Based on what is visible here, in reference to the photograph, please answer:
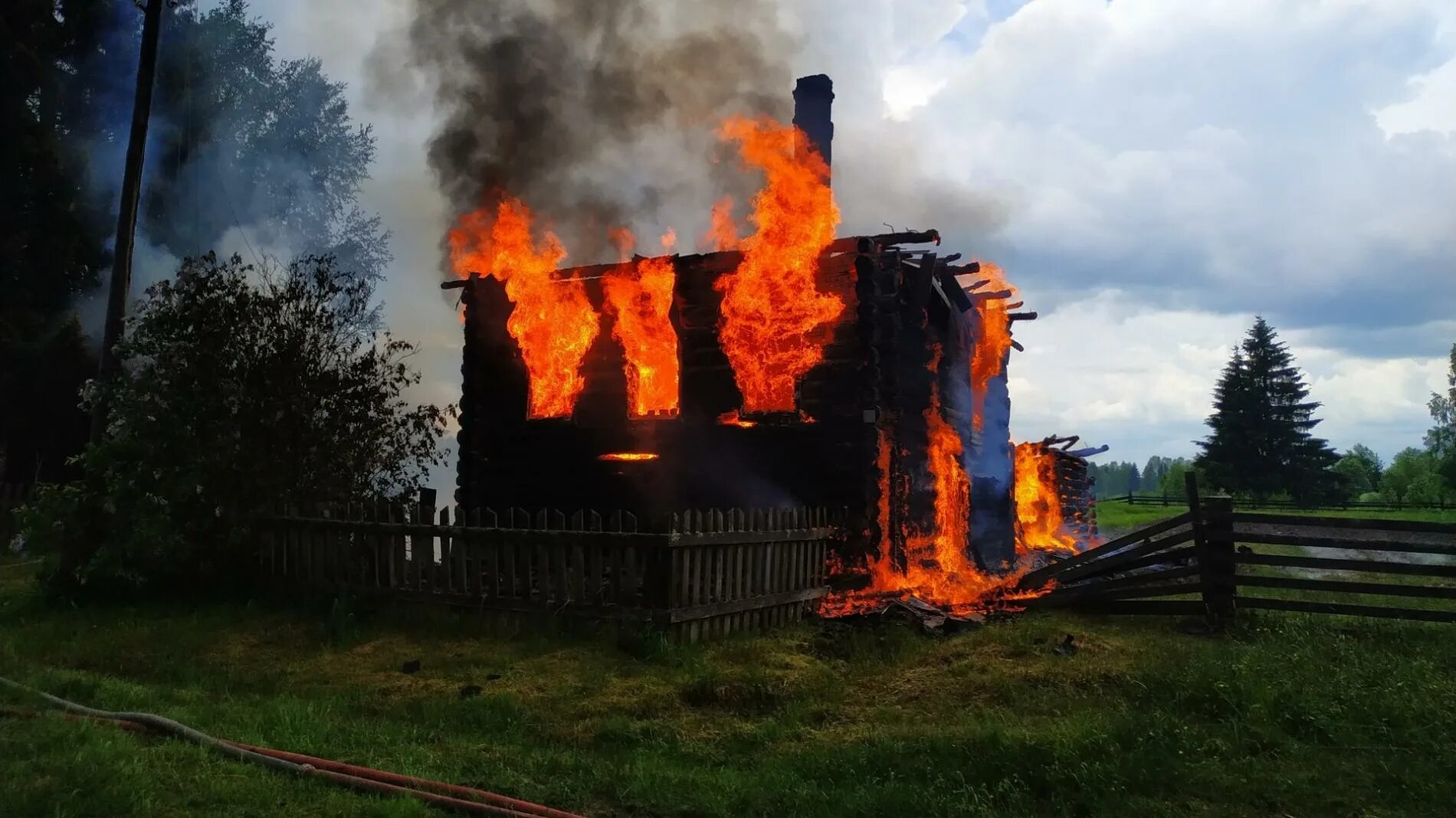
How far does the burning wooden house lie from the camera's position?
46.3 feet

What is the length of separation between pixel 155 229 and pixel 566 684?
29.6 meters

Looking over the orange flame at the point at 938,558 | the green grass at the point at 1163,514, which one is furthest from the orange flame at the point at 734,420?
the green grass at the point at 1163,514

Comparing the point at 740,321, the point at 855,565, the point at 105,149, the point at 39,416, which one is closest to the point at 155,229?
the point at 105,149

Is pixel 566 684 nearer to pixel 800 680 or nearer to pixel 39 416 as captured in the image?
pixel 800 680

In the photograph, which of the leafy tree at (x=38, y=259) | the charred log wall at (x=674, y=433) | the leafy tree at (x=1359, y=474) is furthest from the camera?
the leafy tree at (x=1359, y=474)

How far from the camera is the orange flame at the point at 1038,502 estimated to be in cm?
2548

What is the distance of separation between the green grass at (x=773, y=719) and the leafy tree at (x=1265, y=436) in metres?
48.0

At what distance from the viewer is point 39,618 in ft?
34.6

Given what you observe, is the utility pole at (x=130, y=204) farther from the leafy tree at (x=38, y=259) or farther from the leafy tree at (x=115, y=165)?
the leafy tree at (x=38, y=259)

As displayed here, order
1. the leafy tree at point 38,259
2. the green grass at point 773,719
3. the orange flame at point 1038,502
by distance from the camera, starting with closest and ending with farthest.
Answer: the green grass at point 773,719
the leafy tree at point 38,259
the orange flame at point 1038,502

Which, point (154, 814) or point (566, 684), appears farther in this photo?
point (566, 684)

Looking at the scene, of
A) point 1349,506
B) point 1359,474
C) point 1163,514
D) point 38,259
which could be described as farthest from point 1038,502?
point 1359,474

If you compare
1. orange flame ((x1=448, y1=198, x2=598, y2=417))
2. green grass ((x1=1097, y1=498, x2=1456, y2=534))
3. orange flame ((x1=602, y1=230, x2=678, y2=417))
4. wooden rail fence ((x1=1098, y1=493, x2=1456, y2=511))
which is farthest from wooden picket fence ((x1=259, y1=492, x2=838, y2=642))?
wooden rail fence ((x1=1098, y1=493, x2=1456, y2=511))

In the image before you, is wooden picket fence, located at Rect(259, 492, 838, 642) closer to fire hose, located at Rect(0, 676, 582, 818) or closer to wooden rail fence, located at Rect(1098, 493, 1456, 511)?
fire hose, located at Rect(0, 676, 582, 818)
